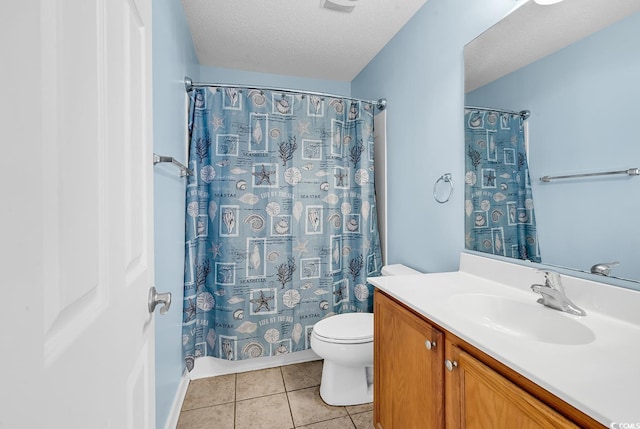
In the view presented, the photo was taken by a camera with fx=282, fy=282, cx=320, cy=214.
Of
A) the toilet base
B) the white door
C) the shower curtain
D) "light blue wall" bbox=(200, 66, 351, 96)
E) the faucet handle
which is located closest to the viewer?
the white door

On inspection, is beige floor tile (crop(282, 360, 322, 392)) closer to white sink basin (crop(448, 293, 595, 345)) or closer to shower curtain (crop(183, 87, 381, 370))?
shower curtain (crop(183, 87, 381, 370))

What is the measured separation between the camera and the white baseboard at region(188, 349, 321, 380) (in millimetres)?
2025

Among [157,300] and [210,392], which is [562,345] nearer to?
[157,300]

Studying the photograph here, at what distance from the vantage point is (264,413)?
1.64 meters

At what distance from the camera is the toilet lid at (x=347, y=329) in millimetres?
1619

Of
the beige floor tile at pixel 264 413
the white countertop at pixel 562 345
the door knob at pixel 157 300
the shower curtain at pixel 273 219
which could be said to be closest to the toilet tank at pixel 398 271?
the shower curtain at pixel 273 219

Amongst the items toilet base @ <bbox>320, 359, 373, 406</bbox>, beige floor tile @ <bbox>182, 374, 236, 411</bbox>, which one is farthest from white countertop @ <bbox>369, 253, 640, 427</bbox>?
beige floor tile @ <bbox>182, 374, 236, 411</bbox>

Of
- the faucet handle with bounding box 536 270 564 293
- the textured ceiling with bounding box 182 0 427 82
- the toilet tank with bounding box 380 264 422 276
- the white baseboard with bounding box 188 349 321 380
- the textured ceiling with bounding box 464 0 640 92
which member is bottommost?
the white baseboard with bounding box 188 349 321 380

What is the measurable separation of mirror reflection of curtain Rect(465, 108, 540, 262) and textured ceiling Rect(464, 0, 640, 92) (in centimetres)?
20

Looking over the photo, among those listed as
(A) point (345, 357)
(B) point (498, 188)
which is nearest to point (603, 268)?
(B) point (498, 188)

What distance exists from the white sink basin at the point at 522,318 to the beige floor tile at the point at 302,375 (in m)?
1.29

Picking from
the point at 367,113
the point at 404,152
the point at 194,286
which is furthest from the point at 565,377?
the point at 367,113

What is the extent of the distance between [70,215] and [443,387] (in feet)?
3.51

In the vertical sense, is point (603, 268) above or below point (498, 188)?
below
